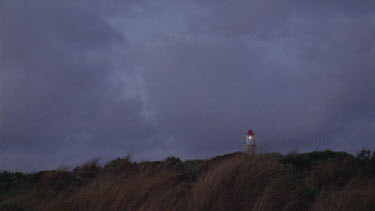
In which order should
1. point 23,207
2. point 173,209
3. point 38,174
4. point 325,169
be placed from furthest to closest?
1. point 38,174
2. point 325,169
3. point 23,207
4. point 173,209

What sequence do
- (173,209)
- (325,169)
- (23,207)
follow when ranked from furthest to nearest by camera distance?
1. (325,169)
2. (23,207)
3. (173,209)

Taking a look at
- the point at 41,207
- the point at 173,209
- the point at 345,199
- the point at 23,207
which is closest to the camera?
the point at 173,209

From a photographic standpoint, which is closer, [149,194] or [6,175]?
[149,194]

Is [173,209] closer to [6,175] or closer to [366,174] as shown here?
[366,174]

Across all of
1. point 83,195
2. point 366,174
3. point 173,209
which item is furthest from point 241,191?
point 366,174

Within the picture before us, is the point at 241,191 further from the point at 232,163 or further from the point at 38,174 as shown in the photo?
→ the point at 38,174

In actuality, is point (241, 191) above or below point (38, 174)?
below

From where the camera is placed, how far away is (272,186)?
576 centimetres

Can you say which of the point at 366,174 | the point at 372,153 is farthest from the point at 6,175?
the point at 372,153

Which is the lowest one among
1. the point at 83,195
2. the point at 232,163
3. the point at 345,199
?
the point at 345,199

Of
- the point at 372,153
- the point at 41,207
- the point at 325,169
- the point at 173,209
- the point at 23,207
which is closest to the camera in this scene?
the point at 173,209

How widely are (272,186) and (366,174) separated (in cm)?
548

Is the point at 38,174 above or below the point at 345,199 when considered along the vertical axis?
above

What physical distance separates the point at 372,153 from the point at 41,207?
1280cm
